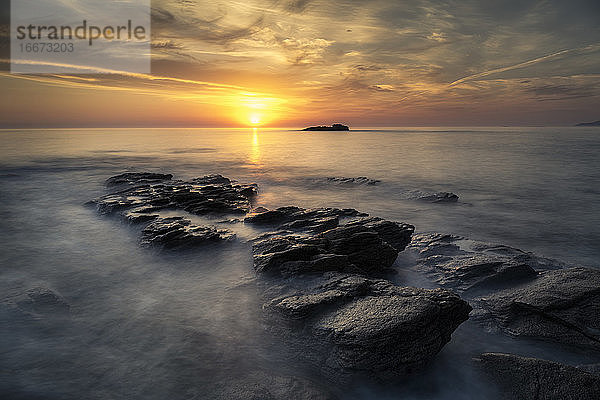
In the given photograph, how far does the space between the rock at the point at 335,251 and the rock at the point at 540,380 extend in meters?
4.00

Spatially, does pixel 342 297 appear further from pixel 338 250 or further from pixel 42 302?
pixel 42 302

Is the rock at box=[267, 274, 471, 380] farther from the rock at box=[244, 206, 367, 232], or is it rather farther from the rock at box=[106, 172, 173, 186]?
the rock at box=[106, 172, 173, 186]

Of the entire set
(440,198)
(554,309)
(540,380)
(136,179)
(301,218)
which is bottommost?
(540,380)

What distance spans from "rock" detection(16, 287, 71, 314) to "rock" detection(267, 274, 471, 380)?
18.8 feet

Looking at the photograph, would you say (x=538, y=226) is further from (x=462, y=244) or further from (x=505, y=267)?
(x=505, y=267)

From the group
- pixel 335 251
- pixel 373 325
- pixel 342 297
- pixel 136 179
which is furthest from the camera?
pixel 136 179

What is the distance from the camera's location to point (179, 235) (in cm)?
1261

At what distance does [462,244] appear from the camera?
41.2 ft

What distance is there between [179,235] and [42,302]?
15.6 feet

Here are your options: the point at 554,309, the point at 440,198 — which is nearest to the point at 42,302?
the point at 554,309

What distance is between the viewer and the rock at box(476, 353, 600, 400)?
526 cm

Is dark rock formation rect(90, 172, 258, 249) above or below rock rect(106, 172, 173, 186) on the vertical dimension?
below

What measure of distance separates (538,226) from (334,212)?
9.98 m


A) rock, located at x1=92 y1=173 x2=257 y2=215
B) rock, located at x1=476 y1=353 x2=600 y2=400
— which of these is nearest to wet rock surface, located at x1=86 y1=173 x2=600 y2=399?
rock, located at x1=476 y1=353 x2=600 y2=400
